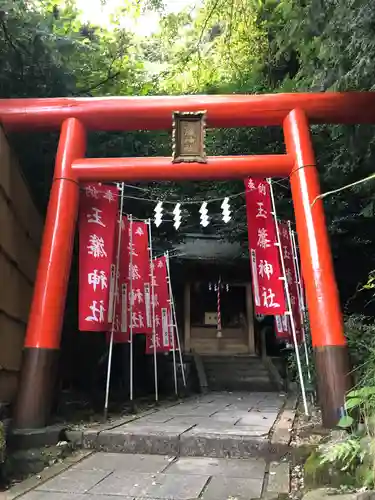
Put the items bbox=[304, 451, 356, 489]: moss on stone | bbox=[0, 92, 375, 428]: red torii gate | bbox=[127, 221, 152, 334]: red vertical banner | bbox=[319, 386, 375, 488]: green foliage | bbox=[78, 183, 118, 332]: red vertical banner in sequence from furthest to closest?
bbox=[127, 221, 152, 334]: red vertical banner, bbox=[78, 183, 118, 332]: red vertical banner, bbox=[0, 92, 375, 428]: red torii gate, bbox=[304, 451, 356, 489]: moss on stone, bbox=[319, 386, 375, 488]: green foliage

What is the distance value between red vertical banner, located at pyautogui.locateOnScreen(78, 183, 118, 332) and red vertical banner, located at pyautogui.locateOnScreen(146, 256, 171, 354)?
3117 mm

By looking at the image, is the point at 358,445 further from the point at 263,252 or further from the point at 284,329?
the point at 284,329

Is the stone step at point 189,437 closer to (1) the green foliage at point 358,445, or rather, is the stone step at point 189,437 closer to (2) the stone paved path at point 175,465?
(2) the stone paved path at point 175,465

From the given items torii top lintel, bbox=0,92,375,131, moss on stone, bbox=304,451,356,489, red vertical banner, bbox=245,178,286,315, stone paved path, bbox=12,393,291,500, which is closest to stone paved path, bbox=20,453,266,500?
stone paved path, bbox=12,393,291,500

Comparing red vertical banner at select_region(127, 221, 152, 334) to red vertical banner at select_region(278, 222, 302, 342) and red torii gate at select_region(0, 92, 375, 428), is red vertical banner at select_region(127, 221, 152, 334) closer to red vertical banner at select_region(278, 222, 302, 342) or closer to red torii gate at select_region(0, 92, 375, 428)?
red torii gate at select_region(0, 92, 375, 428)

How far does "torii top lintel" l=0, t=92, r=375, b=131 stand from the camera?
6207 mm

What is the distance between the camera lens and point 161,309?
31.4 feet

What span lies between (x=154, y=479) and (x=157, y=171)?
12.0 ft

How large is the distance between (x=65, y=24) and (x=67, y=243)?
4.99 metres

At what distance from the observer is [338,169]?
9.21 m

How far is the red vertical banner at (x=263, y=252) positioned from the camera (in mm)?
6695

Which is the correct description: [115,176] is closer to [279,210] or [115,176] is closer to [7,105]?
[7,105]

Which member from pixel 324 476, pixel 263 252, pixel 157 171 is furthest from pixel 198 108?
pixel 324 476

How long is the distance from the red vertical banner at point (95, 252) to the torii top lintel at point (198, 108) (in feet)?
3.17
